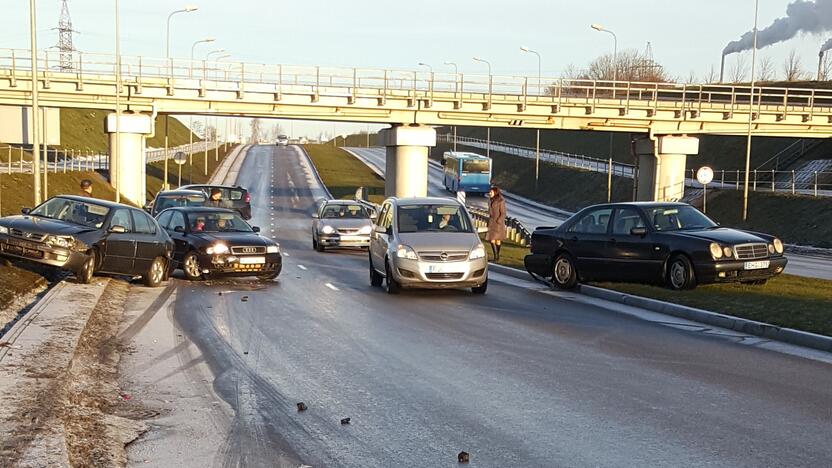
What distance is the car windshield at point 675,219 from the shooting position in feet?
56.6

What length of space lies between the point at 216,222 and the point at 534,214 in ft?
171

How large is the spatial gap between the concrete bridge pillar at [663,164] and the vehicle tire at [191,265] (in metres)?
39.2

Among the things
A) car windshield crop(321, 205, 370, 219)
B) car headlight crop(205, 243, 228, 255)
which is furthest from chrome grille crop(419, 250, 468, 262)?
car windshield crop(321, 205, 370, 219)

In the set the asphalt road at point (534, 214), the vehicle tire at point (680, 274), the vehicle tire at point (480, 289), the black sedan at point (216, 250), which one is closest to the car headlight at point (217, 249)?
the black sedan at point (216, 250)

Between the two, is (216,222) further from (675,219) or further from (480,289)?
(675,219)

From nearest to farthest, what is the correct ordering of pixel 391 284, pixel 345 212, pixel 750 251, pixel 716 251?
1. pixel 716 251
2. pixel 750 251
3. pixel 391 284
4. pixel 345 212

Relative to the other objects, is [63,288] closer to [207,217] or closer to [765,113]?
[207,217]

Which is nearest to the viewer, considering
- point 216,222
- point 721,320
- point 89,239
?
point 721,320

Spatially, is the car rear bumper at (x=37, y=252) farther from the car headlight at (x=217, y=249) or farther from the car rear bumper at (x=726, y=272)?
the car rear bumper at (x=726, y=272)

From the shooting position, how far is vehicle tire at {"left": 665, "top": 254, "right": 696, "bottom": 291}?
16.2 m

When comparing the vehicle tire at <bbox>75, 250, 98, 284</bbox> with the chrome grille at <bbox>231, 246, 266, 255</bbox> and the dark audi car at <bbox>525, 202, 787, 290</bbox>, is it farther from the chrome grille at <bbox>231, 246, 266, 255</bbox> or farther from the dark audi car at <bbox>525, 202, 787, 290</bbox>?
the dark audi car at <bbox>525, 202, 787, 290</bbox>

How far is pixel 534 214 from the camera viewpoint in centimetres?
7112

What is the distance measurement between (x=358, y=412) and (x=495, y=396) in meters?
1.33

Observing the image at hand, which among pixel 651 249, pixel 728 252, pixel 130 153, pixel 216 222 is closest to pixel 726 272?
pixel 728 252
